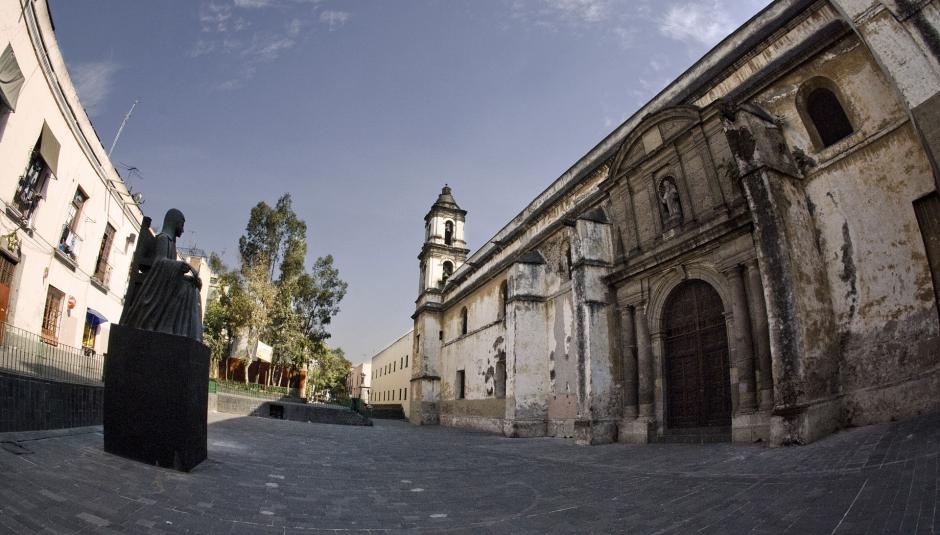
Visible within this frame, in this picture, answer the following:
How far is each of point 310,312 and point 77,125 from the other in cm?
1722

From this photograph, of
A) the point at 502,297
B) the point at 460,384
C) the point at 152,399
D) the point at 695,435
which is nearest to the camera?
the point at 152,399

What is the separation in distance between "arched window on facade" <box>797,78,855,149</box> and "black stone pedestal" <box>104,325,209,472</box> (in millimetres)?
10354

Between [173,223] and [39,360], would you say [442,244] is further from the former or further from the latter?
[173,223]

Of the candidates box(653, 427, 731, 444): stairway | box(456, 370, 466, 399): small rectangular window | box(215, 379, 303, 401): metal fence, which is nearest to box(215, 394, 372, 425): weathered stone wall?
box(215, 379, 303, 401): metal fence

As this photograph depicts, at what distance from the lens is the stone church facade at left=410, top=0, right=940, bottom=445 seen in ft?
22.7

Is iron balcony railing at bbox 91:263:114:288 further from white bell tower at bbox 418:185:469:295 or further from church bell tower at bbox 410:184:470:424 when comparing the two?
white bell tower at bbox 418:185:469:295

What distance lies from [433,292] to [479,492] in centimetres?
2298

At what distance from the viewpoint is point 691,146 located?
10.8m

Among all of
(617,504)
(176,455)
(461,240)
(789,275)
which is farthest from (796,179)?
(461,240)

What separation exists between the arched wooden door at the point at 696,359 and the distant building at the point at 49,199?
42.4 feet

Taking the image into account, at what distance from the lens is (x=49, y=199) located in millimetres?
11672

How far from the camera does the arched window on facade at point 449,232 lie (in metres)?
30.7

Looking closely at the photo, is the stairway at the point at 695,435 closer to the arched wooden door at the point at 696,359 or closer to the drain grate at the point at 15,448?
the arched wooden door at the point at 696,359

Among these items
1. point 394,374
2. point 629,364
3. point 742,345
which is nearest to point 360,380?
point 394,374
